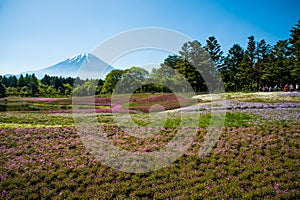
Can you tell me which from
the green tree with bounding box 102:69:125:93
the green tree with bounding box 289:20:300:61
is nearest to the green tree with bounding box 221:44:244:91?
Result: the green tree with bounding box 289:20:300:61

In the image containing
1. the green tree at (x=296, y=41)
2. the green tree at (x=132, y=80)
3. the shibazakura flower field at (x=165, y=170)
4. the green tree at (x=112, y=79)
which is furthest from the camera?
the green tree at (x=112, y=79)

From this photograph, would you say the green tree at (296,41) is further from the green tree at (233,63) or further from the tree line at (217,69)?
the green tree at (233,63)

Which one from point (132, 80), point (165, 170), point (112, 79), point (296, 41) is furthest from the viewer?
point (112, 79)

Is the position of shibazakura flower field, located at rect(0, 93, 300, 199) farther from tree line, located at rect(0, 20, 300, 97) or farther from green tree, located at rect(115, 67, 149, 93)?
green tree, located at rect(115, 67, 149, 93)

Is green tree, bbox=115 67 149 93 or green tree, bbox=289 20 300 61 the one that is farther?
green tree, bbox=115 67 149 93

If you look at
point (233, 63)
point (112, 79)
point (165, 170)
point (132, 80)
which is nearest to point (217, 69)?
point (233, 63)

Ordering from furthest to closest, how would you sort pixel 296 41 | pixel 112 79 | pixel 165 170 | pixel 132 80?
1. pixel 112 79
2. pixel 132 80
3. pixel 296 41
4. pixel 165 170

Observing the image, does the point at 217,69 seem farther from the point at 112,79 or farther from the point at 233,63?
the point at 112,79

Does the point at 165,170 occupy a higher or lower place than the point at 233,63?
lower

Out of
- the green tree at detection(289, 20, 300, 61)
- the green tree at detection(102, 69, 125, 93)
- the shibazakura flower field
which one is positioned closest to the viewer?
the shibazakura flower field

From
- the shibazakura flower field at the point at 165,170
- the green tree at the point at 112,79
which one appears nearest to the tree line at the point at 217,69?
the green tree at the point at 112,79

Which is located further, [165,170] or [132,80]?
[132,80]

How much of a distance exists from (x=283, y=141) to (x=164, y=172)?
6.41m

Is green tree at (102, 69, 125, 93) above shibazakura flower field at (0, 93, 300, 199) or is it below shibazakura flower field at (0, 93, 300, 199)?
above
